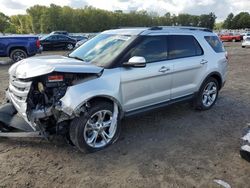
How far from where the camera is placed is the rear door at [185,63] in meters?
5.13

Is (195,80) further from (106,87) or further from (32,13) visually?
(32,13)

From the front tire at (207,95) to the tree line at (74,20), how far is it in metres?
62.8

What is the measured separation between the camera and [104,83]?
13.2 ft

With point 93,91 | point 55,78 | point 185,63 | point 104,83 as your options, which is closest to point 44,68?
point 55,78

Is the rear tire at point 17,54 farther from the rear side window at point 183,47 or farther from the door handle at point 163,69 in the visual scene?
the door handle at point 163,69

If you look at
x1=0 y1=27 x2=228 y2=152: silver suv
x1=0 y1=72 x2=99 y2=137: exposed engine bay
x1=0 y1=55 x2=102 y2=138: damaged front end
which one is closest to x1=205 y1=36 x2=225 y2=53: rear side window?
x1=0 y1=27 x2=228 y2=152: silver suv

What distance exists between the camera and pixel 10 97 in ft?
14.6

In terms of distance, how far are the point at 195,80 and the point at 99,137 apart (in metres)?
2.46

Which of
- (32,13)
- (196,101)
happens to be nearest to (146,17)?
(32,13)

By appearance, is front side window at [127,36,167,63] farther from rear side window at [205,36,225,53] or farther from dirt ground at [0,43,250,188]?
rear side window at [205,36,225,53]

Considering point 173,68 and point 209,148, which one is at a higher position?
point 173,68

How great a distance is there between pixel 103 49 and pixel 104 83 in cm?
91

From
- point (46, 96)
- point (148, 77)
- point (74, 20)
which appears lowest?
point (46, 96)

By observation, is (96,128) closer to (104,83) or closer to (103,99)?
(103,99)
